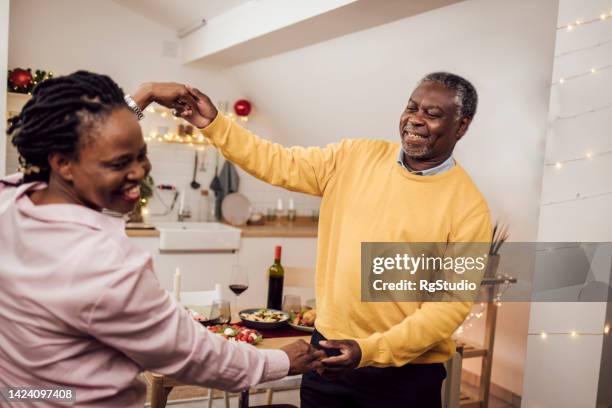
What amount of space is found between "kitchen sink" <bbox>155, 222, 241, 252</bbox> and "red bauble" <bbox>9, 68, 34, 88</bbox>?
1411mm

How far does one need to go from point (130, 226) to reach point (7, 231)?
11.8ft

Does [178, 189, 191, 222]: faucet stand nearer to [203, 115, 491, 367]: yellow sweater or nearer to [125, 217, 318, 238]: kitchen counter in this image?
[125, 217, 318, 238]: kitchen counter

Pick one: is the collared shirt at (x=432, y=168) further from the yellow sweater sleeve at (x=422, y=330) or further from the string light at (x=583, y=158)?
the string light at (x=583, y=158)

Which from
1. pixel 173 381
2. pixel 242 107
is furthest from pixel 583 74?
pixel 242 107

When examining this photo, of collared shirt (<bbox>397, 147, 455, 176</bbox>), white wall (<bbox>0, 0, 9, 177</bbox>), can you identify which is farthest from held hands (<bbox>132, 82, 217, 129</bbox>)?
white wall (<bbox>0, 0, 9, 177</bbox>)

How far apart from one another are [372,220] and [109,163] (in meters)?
0.86

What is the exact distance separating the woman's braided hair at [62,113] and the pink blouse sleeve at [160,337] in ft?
0.81

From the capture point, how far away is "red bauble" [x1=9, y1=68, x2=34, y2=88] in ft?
13.5

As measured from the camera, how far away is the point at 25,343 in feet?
3.25

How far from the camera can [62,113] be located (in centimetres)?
99

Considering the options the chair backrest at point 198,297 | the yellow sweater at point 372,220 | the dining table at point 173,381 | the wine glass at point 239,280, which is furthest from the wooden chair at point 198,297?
the yellow sweater at point 372,220

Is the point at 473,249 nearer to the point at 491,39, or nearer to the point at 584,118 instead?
the point at 584,118

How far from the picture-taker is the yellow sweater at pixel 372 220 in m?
1.59

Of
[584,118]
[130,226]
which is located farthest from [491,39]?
[130,226]
